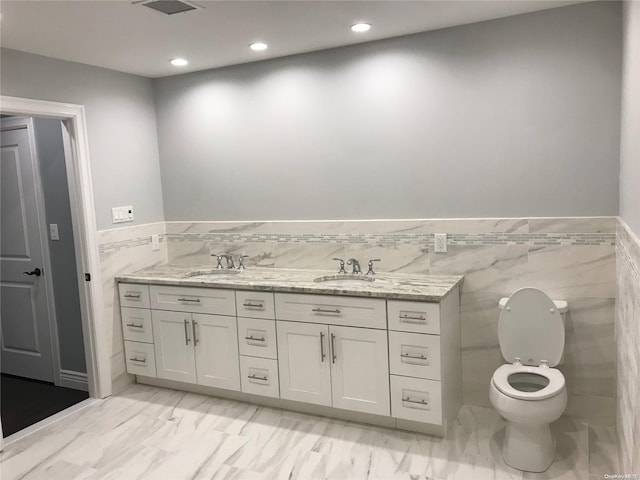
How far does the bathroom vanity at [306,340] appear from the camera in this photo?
2758 millimetres

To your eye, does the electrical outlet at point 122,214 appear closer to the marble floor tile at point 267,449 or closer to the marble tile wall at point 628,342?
the marble floor tile at point 267,449

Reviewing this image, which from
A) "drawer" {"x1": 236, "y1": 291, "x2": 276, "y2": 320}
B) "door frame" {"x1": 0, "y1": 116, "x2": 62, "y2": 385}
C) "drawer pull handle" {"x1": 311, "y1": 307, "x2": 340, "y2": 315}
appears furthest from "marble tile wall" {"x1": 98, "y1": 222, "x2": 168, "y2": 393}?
"drawer pull handle" {"x1": 311, "y1": 307, "x2": 340, "y2": 315}

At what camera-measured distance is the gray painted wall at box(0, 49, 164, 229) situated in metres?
3.07

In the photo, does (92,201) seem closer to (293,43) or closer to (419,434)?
(293,43)

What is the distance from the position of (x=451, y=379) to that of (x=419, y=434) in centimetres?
36

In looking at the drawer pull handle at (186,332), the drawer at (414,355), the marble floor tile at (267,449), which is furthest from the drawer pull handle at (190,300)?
the drawer at (414,355)

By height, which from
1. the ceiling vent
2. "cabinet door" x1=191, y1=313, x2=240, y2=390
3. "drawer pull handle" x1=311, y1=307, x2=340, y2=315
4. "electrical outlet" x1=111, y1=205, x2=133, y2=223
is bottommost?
"cabinet door" x1=191, y1=313, x2=240, y2=390

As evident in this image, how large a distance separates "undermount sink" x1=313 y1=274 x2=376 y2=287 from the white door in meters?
2.25

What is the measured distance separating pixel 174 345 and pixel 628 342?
9.01 feet

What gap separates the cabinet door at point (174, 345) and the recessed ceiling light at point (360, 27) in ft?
7.00

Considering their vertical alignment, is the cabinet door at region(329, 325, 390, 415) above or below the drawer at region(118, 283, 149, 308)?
below

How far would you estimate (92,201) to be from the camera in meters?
3.45

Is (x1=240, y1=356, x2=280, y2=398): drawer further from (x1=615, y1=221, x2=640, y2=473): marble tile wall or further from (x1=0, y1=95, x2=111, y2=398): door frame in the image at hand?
(x1=615, y1=221, x2=640, y2=473): marble tile wall

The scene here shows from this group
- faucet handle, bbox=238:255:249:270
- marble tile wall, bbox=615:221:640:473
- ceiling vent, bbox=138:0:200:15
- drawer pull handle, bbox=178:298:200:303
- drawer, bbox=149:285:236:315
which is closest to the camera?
marble tile wall, bbox=615:221:640:473
